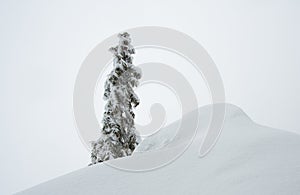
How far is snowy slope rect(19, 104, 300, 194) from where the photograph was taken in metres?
3.74

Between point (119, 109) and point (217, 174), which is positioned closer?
point (217, 174)

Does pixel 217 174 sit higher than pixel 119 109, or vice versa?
pixel 119 109

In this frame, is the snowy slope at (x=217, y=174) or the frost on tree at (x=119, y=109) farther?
the frost on tree at (x=119, y=109)

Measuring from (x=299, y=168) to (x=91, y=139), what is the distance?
13344mm

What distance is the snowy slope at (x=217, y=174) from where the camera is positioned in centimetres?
374

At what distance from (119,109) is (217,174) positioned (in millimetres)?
11511

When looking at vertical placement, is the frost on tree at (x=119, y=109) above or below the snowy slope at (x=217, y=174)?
above

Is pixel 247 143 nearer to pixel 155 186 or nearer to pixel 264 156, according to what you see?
pixel 264 156

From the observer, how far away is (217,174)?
425cm

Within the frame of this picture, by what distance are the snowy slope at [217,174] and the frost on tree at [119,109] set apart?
31.0ft

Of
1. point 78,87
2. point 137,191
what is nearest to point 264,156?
point 137,191

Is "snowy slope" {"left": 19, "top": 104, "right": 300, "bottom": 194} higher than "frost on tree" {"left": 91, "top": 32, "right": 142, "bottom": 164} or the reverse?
the reverse

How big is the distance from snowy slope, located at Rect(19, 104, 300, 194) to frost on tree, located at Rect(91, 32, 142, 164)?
31.0 ft

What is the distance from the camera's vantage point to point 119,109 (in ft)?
50.5
